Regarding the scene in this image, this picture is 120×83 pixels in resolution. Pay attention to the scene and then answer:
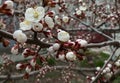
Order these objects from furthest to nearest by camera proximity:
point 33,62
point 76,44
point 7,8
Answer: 1. point 33,62
2. point 76,44
3. point 7,8

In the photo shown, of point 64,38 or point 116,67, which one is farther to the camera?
point 116,67

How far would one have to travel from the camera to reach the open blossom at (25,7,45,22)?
4.41 ft

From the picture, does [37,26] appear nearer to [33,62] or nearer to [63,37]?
[63,37]

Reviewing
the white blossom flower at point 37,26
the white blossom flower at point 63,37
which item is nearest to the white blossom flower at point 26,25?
the white blossom flower at point 37,26

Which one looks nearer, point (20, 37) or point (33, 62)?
point (20, 37)

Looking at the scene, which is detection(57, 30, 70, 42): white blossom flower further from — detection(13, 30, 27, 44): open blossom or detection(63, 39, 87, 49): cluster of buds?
detection(13, 30, 27, 44): open blossom

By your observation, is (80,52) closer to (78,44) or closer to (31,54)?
(78,44)

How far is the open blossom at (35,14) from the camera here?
1.34 m

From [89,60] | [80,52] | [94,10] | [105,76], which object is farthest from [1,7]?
[89,60]

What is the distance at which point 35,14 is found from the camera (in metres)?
1.34

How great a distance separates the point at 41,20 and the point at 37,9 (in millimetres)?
64

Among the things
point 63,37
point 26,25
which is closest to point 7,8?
point 26,25

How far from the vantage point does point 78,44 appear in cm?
139

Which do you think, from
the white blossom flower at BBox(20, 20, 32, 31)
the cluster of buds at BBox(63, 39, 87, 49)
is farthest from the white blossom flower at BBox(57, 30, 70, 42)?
the white blossom flower at BBox(20, 20, 32, 31)
